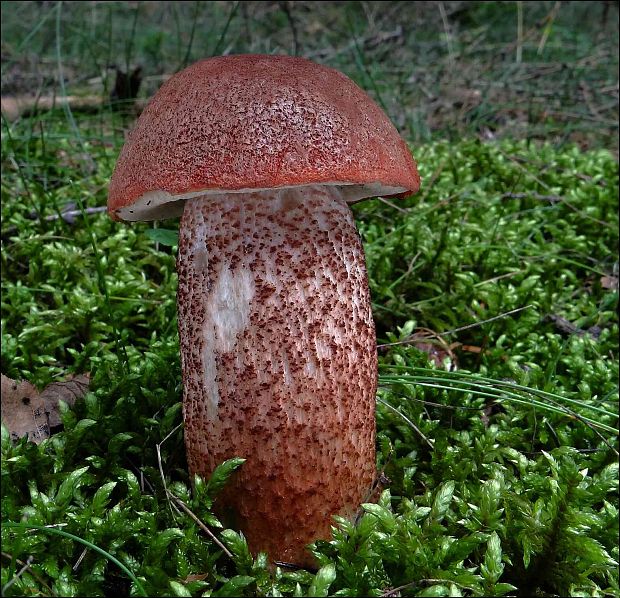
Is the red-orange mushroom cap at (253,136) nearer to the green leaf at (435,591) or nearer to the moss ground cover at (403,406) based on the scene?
the moss ground cover at (403,406)

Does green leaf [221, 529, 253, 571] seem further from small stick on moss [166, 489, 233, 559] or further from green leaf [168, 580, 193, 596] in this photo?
green leaf [168, 580, 193, 596]

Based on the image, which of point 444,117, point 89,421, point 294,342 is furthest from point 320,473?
point 444,117

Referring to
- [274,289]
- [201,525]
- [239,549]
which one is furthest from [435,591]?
[274,289]

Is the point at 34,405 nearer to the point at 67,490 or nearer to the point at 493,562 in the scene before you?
the point at 67,490

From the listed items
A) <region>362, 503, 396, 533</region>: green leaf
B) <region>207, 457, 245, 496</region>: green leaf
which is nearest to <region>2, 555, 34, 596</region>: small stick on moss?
<region>207, 457, 245, 496</region>: green leaf

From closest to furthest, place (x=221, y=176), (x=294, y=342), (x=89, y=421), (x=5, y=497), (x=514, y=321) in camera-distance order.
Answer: (x=221, y=176) < (x=294, y=342) < (x=5, y=497) < (x=89, y=421) < (x=514, y=321)

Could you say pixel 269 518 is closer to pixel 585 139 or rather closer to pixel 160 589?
pixel 160 589

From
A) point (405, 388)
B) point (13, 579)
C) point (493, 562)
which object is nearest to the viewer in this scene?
point (13, 579)
